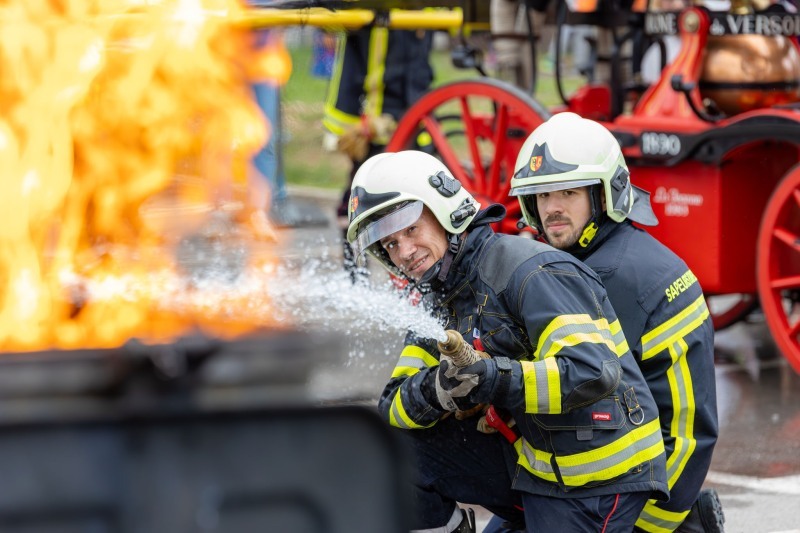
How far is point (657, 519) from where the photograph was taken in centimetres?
330

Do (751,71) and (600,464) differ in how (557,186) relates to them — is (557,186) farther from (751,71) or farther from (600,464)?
(751,71)

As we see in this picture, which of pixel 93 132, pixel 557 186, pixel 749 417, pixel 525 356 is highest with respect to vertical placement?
pixel 93 132

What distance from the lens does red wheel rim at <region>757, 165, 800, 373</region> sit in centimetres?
563

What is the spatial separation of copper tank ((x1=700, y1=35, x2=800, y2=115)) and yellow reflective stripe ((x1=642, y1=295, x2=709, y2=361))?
290cm

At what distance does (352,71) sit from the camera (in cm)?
858

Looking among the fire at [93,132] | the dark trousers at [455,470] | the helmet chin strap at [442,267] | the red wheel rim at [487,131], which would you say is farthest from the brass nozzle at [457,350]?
the red wheel rim at [487,131]

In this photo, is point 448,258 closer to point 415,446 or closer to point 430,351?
point 430,351

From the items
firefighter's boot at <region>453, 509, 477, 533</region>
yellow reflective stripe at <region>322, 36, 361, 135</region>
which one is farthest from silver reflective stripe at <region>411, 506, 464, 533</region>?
yellow reflective stripe at <region>322, 36, 361, 135</region>

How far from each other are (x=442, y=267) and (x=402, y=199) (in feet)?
0.60

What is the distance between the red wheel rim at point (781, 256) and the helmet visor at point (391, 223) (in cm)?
306

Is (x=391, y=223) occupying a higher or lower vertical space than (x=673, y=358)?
higher

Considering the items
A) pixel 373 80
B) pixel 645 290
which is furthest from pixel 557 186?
pixel 373 80

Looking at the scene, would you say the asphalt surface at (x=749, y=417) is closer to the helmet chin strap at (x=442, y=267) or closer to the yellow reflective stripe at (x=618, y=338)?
the helmet chin strap at (x=442, y=267)

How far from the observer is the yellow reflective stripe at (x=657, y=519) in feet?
10.8
